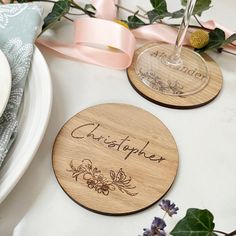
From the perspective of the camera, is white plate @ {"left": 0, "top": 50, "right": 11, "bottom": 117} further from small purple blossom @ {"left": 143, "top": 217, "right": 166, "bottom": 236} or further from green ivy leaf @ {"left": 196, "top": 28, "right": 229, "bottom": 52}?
green ivy leaf @ {"left": 196, "top": 28, "right": 229, "bottom": 52}

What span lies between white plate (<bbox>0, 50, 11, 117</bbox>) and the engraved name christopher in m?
0.09

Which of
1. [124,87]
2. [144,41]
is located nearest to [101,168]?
[124,87]

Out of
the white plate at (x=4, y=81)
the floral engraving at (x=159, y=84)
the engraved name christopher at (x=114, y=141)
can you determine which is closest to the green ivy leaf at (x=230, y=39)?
the floral engraving at (x=159, y=84)

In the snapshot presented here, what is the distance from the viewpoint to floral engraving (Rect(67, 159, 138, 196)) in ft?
1.42

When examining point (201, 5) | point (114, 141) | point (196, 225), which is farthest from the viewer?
point (201, 5)

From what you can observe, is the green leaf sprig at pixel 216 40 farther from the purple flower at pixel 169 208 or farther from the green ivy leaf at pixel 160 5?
the purple flower at pixel 169 208

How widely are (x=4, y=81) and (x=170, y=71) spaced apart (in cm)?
26

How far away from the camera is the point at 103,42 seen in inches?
23.1

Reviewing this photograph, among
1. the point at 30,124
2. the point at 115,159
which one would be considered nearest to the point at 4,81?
the point at 30,124

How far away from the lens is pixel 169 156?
47 cm

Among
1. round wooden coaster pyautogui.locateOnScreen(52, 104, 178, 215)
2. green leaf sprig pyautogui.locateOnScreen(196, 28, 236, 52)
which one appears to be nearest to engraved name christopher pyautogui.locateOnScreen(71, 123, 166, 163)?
round wooden coaster pyautogui.locateOnScreen(52, 104, 178, 215)

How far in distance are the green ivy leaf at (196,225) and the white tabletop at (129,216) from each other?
40mm

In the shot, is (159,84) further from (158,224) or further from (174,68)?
(158,224)

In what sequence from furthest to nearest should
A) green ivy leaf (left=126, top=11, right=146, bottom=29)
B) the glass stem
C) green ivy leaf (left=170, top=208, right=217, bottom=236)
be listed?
green ivy leaf (left=126, top=11, right=146, bottom=29)
the glass stem
green ivy leaf (left=170, top=208, right=217, bottom=236)
